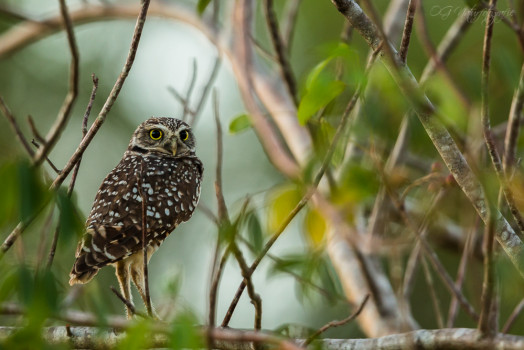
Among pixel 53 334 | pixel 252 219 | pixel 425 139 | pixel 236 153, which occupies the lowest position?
pixel 53 334

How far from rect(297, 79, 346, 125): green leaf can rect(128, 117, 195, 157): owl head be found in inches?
85.6

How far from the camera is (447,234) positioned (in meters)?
6.17

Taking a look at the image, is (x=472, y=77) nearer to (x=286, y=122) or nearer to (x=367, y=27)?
(x=367, y=27)

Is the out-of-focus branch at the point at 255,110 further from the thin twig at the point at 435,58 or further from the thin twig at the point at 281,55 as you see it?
the thin twig at the point at 435,58

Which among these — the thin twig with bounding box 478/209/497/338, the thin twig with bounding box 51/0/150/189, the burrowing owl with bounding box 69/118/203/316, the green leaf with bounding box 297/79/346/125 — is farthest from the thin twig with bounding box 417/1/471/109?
the thin twig with bounding box 478/209/497/338

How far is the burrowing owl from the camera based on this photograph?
3.80 meters

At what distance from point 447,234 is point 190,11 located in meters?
3.21

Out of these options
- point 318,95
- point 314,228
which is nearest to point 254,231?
point 314,228

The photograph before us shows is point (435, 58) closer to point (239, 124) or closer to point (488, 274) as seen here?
point (239, 124)

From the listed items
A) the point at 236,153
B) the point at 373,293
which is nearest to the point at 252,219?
the point at 373,293

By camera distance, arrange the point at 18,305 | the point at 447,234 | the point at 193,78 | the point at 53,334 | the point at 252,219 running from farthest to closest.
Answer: the point at 447,234 → the point at 193,78 → the point at 252,219 → the point at 53,334 → the point at 18,305

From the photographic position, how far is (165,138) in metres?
4.91

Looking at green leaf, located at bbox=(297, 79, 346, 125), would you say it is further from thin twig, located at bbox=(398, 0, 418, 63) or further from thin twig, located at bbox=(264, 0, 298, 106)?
thin twig, located at bbox=(264, 0, 298, 106)

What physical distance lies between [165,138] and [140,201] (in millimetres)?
918
